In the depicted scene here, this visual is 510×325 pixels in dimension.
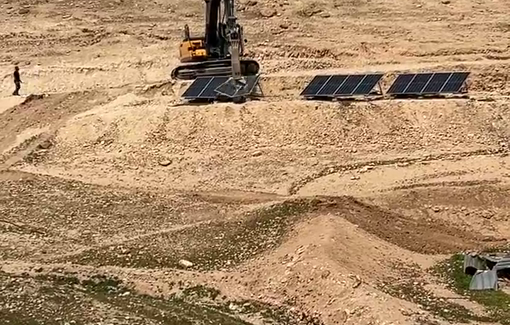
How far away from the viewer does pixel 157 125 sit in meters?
25.9

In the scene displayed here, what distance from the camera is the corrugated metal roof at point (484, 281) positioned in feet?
52.5

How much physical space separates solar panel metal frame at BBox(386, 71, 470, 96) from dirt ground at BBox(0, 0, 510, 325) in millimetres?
550

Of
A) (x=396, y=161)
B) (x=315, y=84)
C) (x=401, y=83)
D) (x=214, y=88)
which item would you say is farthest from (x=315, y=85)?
(x=396, y=161)

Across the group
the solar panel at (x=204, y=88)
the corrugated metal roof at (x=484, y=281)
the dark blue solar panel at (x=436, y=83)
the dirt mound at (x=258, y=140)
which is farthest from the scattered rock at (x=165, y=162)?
the corrugated metal roof at (x=484, y=281)

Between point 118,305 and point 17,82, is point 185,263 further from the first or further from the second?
point 17,82

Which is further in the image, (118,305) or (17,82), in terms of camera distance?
(17,82)

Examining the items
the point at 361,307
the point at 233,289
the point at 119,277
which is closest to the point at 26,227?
the point at 119,277

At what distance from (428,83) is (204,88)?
282 inches

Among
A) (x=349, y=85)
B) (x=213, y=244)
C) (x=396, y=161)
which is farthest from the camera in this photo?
A: (x=349, y=85)

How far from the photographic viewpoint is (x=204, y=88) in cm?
2720

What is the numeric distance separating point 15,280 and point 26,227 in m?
3.31

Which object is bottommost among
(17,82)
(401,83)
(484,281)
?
(17,82)

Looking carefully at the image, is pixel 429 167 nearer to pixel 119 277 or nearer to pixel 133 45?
pixel 119 277

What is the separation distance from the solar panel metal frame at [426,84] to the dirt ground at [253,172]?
55 centimetres
